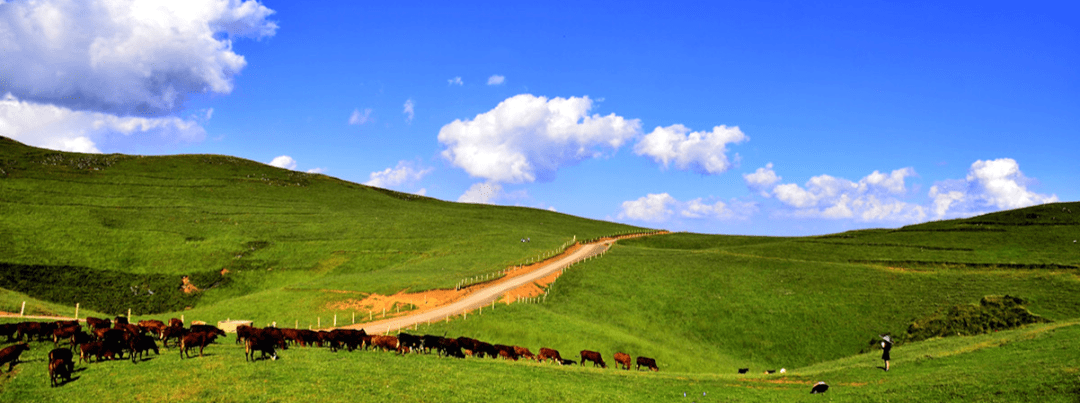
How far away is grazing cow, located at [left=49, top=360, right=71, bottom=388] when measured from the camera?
64.8 feet

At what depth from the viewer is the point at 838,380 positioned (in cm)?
2839

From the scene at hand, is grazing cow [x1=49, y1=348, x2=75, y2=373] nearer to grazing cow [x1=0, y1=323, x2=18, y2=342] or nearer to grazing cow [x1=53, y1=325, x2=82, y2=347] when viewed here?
grazing cow [x1=53, y1=325, x2=82, y2=347]

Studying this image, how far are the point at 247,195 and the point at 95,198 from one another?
27496 millimetres

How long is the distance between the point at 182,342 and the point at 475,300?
1259 inches

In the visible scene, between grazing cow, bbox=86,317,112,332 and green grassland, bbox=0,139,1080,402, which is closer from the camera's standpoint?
green grassland, bbox=0,139,1080,402

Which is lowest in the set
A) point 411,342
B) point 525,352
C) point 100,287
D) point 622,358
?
point 622,358

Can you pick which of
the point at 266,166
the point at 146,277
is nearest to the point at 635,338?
the point at 146,277

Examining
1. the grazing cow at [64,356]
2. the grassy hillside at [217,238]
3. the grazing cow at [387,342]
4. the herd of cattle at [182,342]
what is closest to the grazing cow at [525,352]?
the herd of cattle at [182,342]

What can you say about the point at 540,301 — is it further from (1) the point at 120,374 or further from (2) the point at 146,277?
(2) the point at 146,277

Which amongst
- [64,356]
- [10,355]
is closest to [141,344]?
[64,356]

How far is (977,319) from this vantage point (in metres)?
44.2

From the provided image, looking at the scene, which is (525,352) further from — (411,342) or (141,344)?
(141,344)

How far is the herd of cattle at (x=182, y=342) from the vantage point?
22.8m

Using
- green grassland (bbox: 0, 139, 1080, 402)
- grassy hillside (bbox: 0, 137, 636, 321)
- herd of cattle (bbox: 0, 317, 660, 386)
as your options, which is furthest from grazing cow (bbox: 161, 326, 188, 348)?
grassy hillside (bbox: 0, 137, 636, 321)
